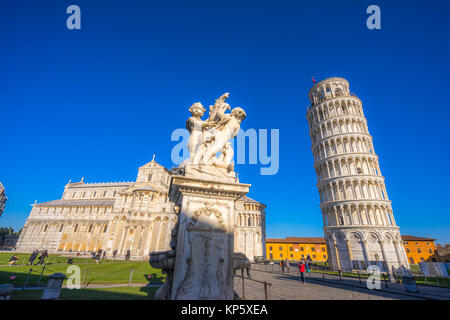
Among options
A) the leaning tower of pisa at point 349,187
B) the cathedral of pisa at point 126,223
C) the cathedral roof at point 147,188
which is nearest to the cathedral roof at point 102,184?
the cathedral of pisa at point 126,223

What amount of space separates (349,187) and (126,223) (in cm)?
4434

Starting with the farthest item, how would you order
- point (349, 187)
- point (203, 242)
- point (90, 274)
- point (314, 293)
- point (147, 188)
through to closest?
point (147, 188)
point (349, 187)
point (90, 274)
point (314, 293)
point (203, 242)

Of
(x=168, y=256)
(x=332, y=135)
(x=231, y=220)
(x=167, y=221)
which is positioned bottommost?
(x=168, y=256)

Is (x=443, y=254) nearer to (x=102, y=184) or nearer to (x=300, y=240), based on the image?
(x=300, y=240)

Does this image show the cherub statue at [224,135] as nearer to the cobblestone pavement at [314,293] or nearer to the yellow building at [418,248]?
the cobblestone pavement at [314,293]

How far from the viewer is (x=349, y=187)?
3494 centimetres

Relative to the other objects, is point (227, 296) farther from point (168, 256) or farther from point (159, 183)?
point (159, 183)

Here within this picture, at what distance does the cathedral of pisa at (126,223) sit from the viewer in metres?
42.0

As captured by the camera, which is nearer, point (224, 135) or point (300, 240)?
point (224, 135)

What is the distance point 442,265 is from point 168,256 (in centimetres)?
2409

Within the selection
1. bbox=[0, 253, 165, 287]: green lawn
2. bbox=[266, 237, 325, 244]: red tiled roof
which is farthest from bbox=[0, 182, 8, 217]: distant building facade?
bbox=[266, 237, 325, 244]: red tiled roof

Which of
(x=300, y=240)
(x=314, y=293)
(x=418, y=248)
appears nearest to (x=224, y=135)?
(x=314, y=293)
